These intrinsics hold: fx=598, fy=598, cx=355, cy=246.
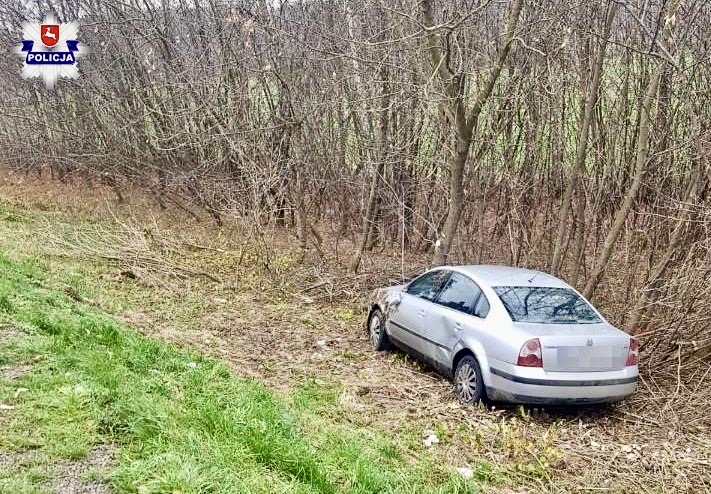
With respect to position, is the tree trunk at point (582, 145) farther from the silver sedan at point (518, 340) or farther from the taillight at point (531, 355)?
the taillight at point (531, 355)

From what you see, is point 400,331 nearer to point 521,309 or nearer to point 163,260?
point 521,309

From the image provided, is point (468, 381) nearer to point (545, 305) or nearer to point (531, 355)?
point (531, 355)

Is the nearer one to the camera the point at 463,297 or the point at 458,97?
the point at 463,297

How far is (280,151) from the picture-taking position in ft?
43.8

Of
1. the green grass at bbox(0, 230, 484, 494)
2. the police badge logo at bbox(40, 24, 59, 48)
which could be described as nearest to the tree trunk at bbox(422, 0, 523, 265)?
the green grass at bbox(0, 230, 484, 494)

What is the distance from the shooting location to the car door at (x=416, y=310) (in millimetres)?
7352

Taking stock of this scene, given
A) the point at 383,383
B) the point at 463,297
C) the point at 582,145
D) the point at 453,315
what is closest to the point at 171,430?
the point at 383,383

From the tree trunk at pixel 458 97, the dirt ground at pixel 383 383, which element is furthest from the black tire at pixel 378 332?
the tree trunk at pixel 458 97

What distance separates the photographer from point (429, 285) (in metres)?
7.73

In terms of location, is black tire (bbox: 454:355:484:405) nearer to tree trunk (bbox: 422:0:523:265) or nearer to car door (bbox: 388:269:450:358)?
car door (bbox: 388:269:450:358)

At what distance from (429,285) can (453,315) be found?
3.23 feet

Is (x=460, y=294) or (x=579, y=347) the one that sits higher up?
(x=460, y=294)

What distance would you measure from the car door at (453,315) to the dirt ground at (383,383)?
48cm

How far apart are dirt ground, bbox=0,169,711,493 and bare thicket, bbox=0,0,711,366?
3.53 ft
